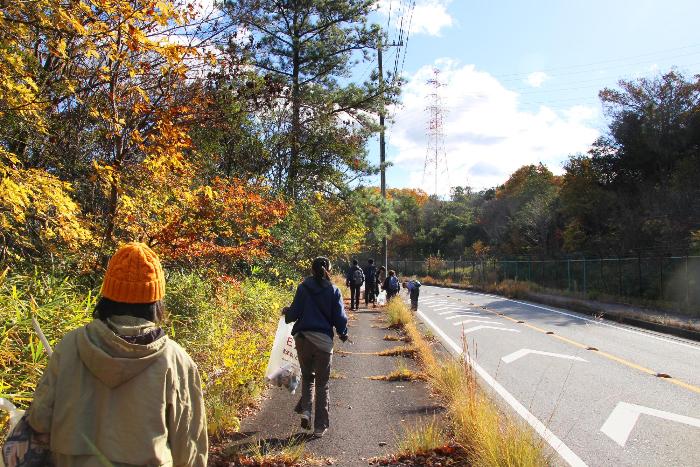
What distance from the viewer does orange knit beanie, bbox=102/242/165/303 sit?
7.63 feet

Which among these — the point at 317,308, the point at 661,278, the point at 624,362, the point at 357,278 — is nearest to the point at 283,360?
the point at 317,308

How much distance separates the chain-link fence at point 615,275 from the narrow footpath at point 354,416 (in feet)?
57.0

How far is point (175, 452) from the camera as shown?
2.38 m

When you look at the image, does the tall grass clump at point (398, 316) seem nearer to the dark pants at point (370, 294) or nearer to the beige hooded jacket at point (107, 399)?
the dark pants at point (370, 294)

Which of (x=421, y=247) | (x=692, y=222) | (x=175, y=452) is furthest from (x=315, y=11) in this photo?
(x=421, y=247)

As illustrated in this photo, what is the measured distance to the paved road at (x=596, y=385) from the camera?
5.67m

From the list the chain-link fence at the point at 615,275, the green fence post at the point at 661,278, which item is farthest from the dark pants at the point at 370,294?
the green fence post at the point at 661,278

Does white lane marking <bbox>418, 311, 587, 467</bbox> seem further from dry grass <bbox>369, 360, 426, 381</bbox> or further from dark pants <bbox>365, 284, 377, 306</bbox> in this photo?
dark pants <bbox>365, 284, 377, 306</bbox>

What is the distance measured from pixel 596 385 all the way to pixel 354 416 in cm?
433

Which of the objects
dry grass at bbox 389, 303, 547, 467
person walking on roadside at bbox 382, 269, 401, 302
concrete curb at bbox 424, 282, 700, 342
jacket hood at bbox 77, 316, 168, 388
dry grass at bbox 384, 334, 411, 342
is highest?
jacket hood at bbox 77, 316, 168, 388

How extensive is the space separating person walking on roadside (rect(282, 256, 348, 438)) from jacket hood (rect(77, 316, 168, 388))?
147 inches

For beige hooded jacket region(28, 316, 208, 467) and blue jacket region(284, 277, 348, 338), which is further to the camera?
blue jacket region(284, 277, 348, 338)

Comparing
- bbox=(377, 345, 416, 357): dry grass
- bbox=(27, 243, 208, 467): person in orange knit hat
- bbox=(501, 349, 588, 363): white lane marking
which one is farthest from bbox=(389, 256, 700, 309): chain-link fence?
bbox=(27, 243, 208, 467): person in orange knit hat

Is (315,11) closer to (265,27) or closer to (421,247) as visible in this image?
(265,27)
